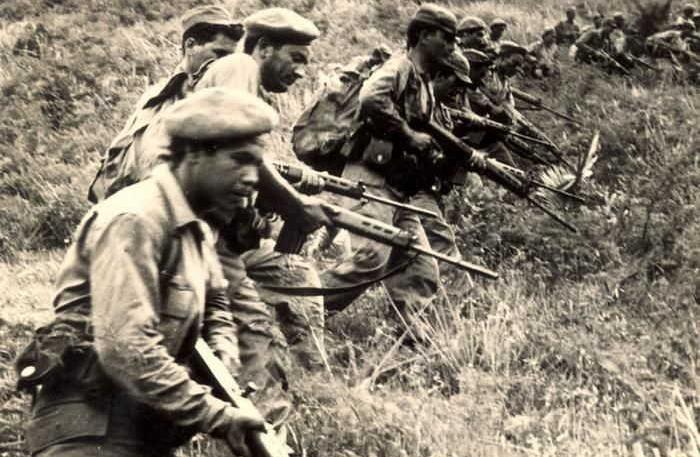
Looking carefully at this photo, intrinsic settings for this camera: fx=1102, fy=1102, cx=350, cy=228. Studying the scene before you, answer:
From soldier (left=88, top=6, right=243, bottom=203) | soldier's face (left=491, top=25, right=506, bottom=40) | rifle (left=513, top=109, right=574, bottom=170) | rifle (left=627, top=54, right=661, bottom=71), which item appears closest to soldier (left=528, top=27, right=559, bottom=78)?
soldier's face (left=491, top=25, right=506, bottom=40)

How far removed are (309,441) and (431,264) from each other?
2368 mm

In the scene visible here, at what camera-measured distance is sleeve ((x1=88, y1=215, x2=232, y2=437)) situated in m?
3.00

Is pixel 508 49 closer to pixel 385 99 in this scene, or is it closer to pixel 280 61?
pixel 385 99

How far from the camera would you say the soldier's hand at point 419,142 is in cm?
707

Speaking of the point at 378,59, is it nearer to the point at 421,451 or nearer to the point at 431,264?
the point at 431,264

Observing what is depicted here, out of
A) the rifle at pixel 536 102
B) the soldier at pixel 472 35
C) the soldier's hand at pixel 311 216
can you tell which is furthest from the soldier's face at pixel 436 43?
the rifle at pixel 536 102

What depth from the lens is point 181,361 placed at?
135 inches

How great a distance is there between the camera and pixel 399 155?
23.4ft

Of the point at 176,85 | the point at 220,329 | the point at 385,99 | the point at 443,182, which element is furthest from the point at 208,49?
the point at 220,329

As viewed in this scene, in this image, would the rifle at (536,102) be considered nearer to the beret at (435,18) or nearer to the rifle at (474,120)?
the rifle at (474,120)

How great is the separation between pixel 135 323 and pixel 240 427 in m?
0.43

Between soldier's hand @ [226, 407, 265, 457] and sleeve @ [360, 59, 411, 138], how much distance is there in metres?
3.92

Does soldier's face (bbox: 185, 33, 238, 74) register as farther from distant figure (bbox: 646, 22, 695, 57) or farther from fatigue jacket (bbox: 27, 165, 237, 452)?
distant figure (bbox: 646, 22, 695, 57)

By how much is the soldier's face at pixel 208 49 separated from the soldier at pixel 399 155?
1.02 m
